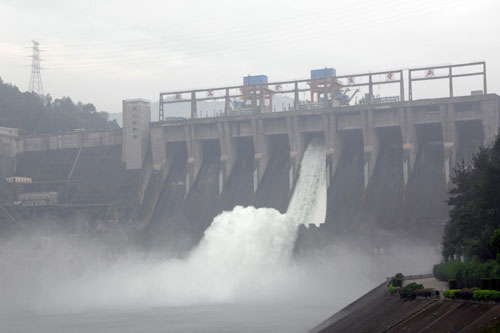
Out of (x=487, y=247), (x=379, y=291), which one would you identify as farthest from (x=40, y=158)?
(x=487, y=247)

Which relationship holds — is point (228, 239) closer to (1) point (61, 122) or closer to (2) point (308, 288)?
(2) point (308, 288)

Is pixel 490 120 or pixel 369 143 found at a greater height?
pixel 490 120

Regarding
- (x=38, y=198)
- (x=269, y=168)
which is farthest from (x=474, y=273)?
(x=38, y=198)

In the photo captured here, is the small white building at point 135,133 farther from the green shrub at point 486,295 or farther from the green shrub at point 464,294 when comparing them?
the green shrub at point 486,295

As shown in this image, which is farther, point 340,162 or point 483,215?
point 340,162

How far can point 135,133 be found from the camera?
5389 inches

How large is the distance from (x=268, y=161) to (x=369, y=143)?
676 inches

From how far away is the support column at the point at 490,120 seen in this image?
363 ft

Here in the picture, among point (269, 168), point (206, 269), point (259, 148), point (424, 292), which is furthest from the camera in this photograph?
point (269, 168)

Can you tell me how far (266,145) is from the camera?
424 ft

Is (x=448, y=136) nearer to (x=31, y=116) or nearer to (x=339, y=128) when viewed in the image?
(x=339, y=128)

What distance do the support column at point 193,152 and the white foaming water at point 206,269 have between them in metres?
13.5

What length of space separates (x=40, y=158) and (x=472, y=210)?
93.0 meters

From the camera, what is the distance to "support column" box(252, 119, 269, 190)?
127m
